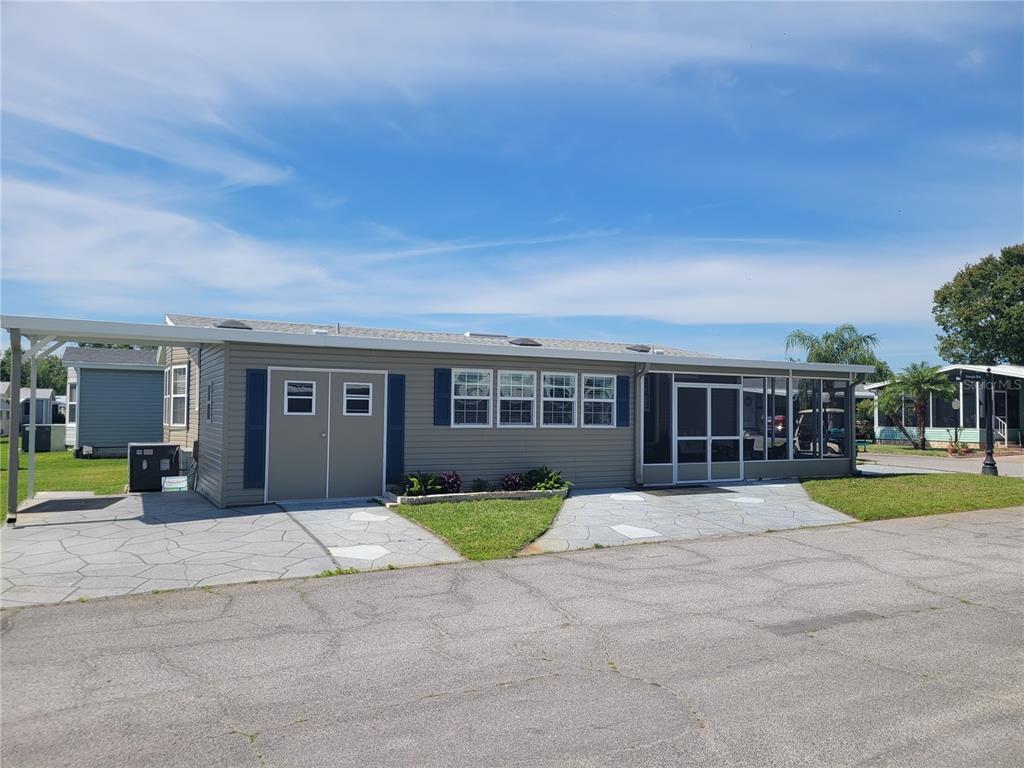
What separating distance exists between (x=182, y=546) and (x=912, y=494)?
13.1 meters

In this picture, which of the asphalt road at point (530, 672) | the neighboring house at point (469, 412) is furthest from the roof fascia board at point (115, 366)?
the asphalt road at point (530, 672)

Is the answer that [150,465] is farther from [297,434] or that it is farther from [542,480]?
[542,480]

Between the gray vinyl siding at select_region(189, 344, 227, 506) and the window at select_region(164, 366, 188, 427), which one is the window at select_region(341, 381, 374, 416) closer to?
the gray vinyl siding at select_region(189, 344, 227, 506)

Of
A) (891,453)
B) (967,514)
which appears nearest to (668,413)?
(967,514)

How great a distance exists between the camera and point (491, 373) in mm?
13461

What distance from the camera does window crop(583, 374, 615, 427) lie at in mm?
14414

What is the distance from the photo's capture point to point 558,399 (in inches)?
556

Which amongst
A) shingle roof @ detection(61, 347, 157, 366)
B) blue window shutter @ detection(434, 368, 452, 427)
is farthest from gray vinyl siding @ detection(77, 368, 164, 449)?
blue window shutter @ detection(434, 368, 452, 427)

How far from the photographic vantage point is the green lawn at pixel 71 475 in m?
14.0

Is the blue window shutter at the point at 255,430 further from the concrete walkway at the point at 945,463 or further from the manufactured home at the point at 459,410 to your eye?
the concrete walkway at the point at 945,463

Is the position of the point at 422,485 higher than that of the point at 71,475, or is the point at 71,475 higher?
the point at 422,485

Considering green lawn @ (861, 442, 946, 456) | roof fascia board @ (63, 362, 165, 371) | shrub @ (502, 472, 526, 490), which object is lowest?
green lawn @ (861, 442, 946, 456)

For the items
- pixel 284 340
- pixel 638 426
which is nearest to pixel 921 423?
pixel 638 426

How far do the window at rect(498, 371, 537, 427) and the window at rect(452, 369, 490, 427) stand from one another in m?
0.29
